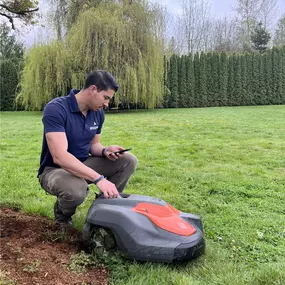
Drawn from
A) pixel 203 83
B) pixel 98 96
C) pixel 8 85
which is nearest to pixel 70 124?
pixel 98 96

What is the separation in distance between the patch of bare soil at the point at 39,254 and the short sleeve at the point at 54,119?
1.97 feet

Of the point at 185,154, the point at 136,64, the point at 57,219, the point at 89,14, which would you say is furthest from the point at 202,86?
the point at 57,219

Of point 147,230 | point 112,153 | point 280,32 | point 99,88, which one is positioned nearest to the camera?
point 147,230

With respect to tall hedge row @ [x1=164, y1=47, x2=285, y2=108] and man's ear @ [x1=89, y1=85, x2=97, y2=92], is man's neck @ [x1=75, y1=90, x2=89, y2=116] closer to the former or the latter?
man's ear @ [x1=89, y1=85, x2=97, y2=92]

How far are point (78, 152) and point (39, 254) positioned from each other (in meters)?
0.68

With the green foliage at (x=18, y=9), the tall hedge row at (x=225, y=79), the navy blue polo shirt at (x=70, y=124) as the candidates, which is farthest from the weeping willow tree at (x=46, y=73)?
the navy blue polo shirt at (x=70, y=124)

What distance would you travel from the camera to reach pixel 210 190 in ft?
10.7

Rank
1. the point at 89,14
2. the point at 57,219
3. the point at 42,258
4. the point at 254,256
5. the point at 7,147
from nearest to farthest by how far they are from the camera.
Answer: the point at 42,258 → the point at 254,256 → the point at 57,219 → the point at 7,147 → the point at 89,14

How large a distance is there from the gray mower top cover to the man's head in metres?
0.60

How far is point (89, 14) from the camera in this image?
40.4 ft

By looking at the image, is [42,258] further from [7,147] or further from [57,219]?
[7,147]

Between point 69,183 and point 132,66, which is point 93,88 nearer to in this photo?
point 69,183

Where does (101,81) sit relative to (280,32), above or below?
below

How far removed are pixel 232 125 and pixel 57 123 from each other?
6486 mm
